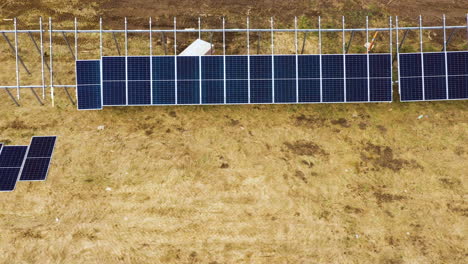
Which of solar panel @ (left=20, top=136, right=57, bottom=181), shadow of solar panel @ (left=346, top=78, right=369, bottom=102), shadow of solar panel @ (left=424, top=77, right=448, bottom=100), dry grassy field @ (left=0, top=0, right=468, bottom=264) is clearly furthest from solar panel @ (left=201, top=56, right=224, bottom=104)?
shadow of solar panel @ (left=424, top=77, right=448, bottom=100)

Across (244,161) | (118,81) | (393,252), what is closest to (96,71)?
(118,81)

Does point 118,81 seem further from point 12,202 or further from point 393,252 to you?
point 393,252

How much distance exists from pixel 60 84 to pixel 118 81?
4312mm

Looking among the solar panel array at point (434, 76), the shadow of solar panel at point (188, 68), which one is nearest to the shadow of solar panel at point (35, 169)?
the shadow of solar panel at point (188, 68)

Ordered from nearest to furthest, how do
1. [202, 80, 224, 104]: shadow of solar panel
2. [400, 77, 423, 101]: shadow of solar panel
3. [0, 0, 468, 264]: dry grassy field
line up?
1. [0, 0, 468, 264]: dry grassy field
2. [202, 80, 224, 104]: shadow of solar panel
3. [400, 77, 423, 101]: shadow of solar panel

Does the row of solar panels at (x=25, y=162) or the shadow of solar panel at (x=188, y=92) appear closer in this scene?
the row of solar panels at (x=25, y=162)

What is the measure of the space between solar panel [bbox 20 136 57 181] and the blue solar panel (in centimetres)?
1271

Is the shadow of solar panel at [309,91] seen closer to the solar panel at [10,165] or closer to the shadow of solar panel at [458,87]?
the shadow of solar panel at [458,87]

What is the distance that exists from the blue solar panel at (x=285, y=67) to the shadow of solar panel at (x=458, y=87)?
28.9 ft

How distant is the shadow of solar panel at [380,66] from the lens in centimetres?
1991

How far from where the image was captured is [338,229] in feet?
54.3

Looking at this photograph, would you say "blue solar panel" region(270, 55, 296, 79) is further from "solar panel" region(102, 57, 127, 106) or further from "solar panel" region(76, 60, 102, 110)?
"solar panel" region(76, 60, 102, 110)

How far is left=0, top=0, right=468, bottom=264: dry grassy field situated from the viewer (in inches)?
635

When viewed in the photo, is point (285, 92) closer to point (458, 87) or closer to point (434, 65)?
point (434, 65)
